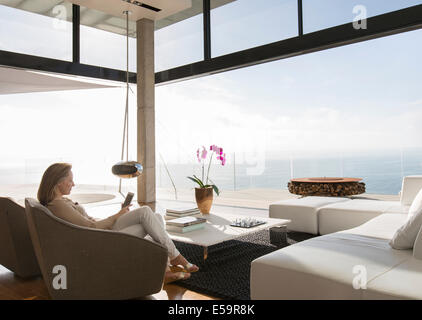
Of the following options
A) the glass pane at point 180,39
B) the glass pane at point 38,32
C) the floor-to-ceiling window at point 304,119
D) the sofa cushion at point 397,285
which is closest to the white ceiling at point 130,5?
the glass pane at point 180,39

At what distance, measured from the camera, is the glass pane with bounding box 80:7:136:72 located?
19.4 feet

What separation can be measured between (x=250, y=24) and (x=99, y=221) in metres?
3.97

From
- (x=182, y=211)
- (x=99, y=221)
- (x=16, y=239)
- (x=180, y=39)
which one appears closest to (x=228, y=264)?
(x=182, y=211)

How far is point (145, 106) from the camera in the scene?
6.23 meters

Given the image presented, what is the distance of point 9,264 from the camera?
254 cm

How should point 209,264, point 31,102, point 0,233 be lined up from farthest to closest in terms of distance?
point 31,102 → point 209,264 → point 0,233

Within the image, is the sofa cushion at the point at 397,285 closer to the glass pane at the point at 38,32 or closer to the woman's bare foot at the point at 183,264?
the woman's bare foot at the point at 183,264

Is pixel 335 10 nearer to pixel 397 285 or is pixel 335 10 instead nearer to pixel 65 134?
pixel 397 285

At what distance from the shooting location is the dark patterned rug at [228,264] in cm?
219

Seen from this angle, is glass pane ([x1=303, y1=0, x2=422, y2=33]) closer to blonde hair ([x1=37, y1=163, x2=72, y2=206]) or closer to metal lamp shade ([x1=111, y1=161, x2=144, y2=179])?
metal lamp shade ([x1=111, y1=161, x2=144, y2=179])

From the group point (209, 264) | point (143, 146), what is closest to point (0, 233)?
point (209, 264)

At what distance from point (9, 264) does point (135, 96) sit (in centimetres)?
461
